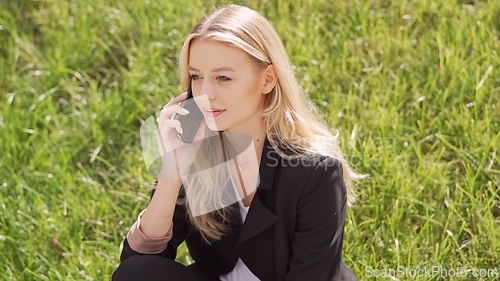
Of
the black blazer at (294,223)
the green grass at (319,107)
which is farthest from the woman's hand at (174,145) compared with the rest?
the green grass at (319,107)

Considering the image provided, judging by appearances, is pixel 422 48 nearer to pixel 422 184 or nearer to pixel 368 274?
pixel 422 184

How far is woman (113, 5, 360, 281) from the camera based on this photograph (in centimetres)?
242

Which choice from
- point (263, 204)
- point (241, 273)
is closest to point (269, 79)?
point (263, 204)

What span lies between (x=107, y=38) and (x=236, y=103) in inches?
78.6

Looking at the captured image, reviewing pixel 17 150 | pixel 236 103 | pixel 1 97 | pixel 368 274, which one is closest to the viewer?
pixel 236 103

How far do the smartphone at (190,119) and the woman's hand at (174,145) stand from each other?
1 cm

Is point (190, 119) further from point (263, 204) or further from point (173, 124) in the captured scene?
point (263, 204)

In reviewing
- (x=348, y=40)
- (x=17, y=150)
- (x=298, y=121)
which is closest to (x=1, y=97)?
(x=17, y=150)

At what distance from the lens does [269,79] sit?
8.17ft

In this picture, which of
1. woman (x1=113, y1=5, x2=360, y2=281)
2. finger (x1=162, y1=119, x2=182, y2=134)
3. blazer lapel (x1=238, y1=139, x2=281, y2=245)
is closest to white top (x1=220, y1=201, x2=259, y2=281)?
woman (x1=113, y1=5, x2=360, y2=281)

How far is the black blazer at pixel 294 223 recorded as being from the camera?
2418 millimetres

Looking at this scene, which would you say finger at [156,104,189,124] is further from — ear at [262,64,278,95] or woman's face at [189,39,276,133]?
ear at [262,64,278,95]

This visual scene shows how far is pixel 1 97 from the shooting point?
414 cm

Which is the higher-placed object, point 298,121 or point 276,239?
point 298,121
